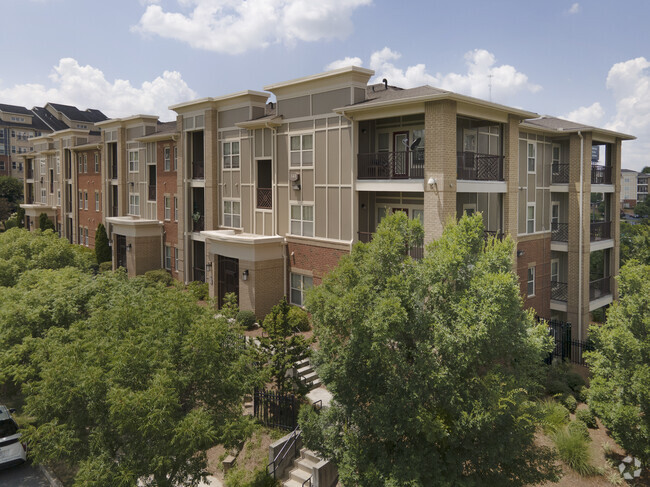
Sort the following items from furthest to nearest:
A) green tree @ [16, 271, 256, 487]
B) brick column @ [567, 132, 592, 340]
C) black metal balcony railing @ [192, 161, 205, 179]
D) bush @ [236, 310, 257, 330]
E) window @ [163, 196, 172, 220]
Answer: window @ [163, 196, 172, 220]
black metal balcony railing @ [192, 161, 205, 179]
brick column @ [567, 132, 592, 340]
bush @ [236, 310, 257, 330]
green tree @ [16, 271, 256, 487]

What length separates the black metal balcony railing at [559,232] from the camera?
93.4 feet

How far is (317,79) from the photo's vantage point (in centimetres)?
2388

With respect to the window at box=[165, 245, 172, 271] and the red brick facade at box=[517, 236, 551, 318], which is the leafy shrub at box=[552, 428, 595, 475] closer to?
the red brick facade at box=[517, 236, 551, 318]

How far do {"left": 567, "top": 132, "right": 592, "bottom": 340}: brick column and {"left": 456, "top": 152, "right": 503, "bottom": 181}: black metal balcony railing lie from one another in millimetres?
7115

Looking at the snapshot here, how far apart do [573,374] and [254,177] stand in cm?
1940

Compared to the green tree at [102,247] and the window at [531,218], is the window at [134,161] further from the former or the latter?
the window at [531,218]

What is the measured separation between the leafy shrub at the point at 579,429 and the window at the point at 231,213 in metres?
20.3

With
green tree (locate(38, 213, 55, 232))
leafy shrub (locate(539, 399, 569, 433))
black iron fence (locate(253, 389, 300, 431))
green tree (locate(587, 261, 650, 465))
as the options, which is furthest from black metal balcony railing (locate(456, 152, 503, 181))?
green tree (locate(38, 213, 55, 232))

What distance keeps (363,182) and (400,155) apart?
2.15 meters

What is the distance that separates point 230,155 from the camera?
30656 millimetres

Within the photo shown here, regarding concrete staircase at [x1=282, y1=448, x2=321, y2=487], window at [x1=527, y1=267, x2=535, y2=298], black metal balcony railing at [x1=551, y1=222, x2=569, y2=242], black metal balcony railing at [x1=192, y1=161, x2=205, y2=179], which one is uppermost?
→ black metal balcony railing at [x1=192, y1=161, x2=205, y2=179]

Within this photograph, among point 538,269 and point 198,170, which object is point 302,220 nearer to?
point 198,170

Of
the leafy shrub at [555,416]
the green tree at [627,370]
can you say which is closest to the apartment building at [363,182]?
the green tree at [627,370]

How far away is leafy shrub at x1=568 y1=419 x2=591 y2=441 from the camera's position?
17.7m
